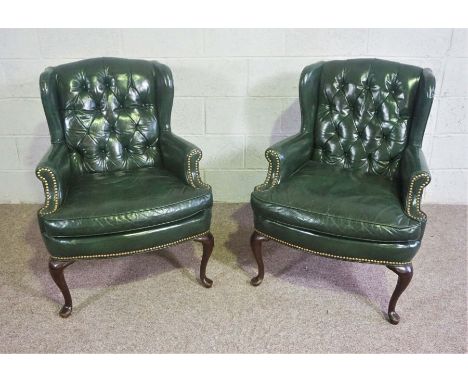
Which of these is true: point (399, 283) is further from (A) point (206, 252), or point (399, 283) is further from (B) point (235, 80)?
(B) point (235, 80)

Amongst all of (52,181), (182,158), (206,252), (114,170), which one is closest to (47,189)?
(52,181)

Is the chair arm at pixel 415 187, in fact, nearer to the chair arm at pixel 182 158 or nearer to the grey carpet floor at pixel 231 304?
the grey carpet floor at pixel 231 304

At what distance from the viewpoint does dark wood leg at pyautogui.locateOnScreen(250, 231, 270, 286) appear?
6.48 feet

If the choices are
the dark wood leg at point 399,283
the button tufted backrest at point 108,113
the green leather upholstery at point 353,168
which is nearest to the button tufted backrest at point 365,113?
the green leather upholstery at point 353,168

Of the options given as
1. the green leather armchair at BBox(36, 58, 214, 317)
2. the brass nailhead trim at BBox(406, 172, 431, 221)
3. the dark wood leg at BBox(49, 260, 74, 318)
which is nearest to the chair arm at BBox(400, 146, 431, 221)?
the brass nailhead trim at BBox(406, 172, 431, 221)

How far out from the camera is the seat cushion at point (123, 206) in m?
1.72

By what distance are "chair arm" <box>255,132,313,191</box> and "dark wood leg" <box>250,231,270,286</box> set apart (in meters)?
0.22

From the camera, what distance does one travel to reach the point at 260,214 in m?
1.89

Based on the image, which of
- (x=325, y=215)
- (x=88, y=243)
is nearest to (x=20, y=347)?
(x=88, y=243)

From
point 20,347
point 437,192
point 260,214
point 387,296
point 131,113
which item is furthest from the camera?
point 437,192

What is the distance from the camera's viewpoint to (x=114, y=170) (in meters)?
2.18

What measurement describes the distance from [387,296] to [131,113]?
153cm

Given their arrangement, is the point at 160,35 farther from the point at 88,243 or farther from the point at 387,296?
the point at 387,296

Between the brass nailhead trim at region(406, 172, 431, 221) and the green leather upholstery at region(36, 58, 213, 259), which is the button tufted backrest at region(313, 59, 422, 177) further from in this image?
the green leather upholstery at region(36, 58, 213, 259)
